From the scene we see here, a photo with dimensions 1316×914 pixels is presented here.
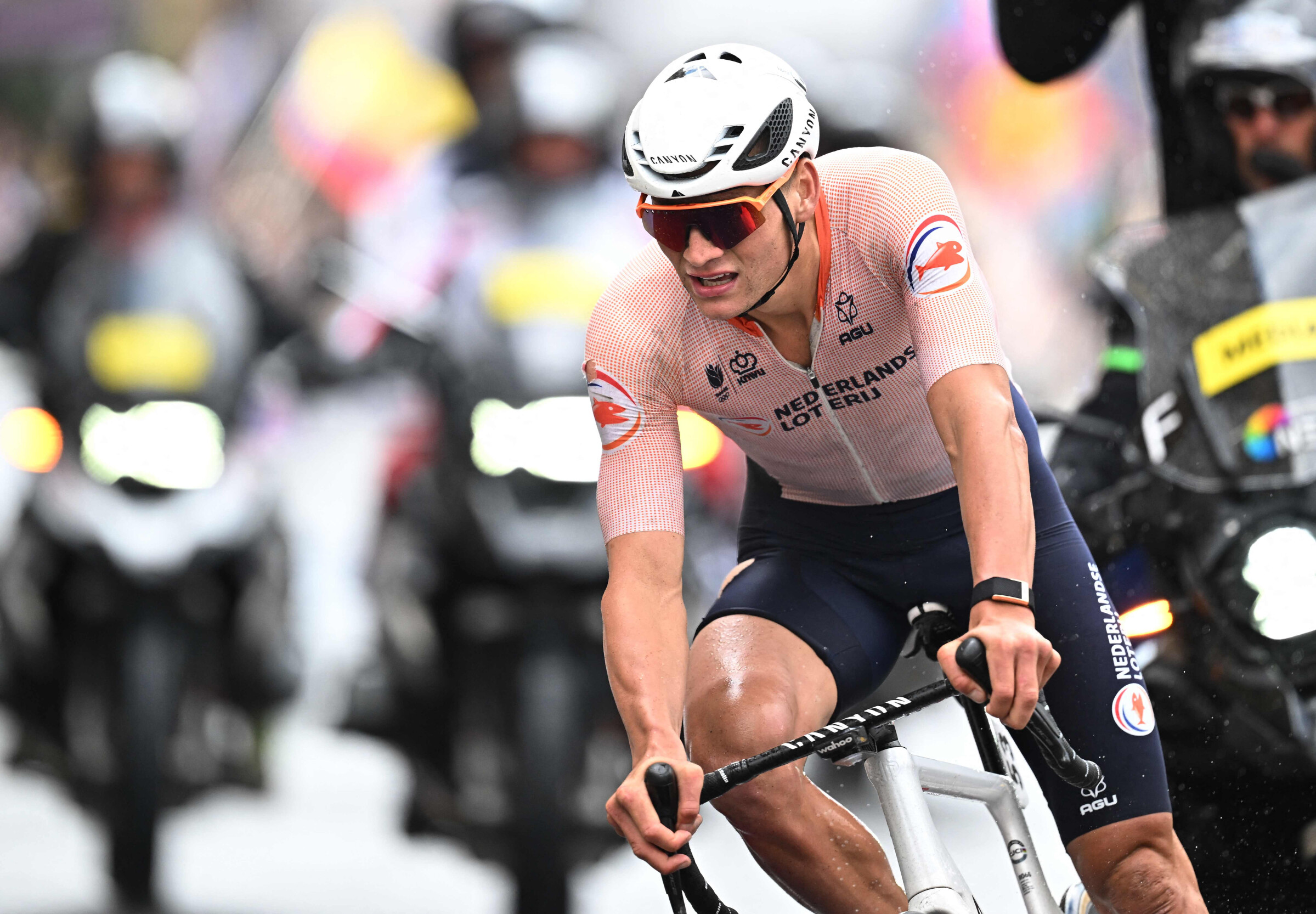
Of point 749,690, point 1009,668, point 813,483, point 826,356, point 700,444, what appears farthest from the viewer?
point 700,444

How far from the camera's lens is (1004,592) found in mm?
2346

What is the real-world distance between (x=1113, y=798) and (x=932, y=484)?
0.68 m

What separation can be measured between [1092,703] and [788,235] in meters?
1.04

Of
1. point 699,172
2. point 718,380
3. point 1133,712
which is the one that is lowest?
point 1133,712

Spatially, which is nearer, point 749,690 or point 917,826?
point 917,826

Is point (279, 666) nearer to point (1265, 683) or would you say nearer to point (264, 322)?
point (264, 322)

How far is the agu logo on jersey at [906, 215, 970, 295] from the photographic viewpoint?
2650mm

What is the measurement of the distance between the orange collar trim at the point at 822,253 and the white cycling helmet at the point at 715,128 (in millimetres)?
167

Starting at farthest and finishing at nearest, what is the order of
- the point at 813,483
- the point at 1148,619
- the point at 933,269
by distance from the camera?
1. the point at 1148,619
2. the point at 813,483
3. the point at 933,269

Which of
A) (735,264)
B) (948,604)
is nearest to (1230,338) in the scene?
(948,604)

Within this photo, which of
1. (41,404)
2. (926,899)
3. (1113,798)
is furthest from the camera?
(41,404)

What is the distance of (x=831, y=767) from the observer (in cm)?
555

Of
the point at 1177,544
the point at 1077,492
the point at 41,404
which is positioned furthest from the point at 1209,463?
the point at 41,404

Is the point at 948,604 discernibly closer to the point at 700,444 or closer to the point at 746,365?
the point at 746,365
